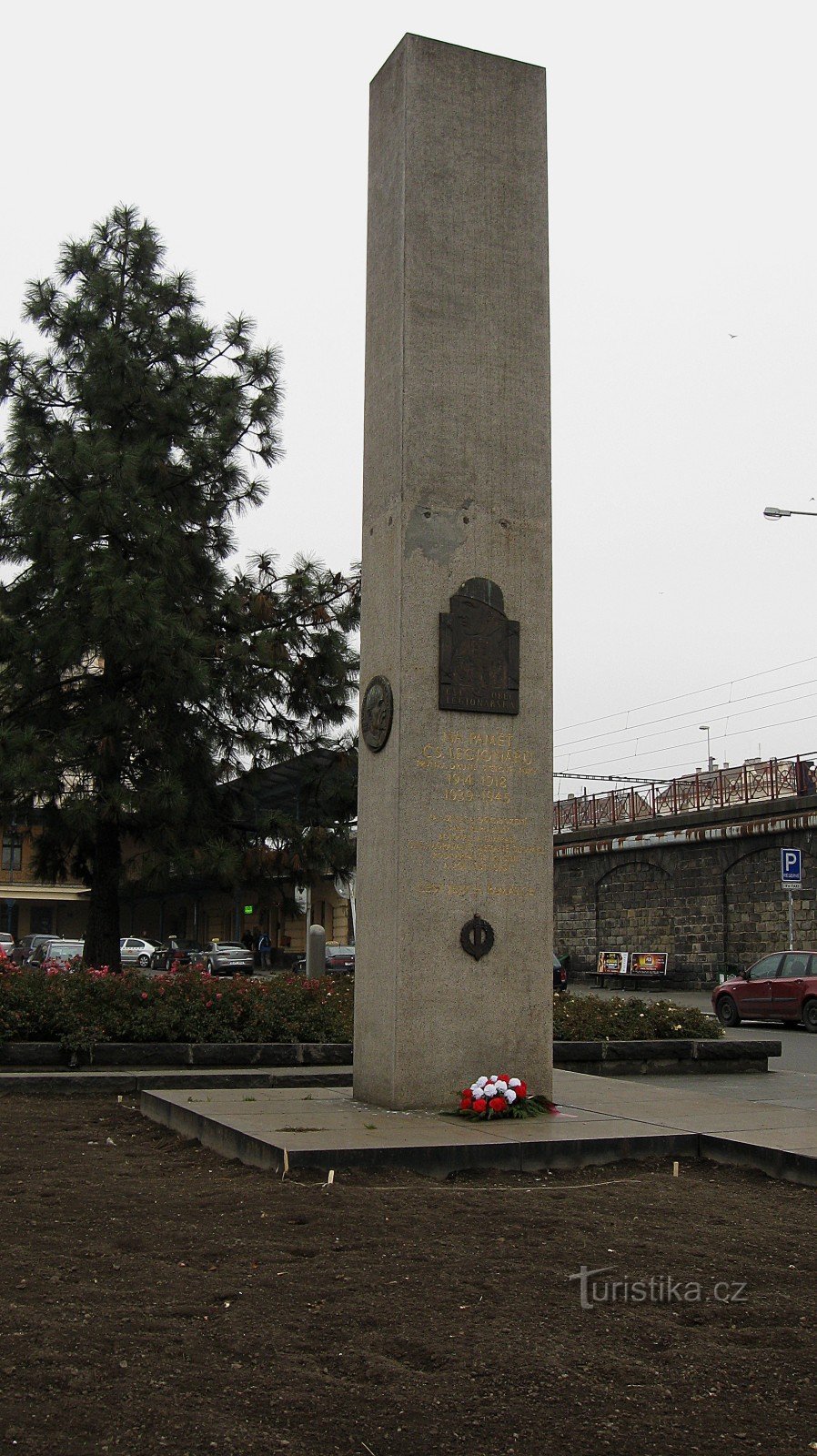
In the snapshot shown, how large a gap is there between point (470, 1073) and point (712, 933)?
2764cm

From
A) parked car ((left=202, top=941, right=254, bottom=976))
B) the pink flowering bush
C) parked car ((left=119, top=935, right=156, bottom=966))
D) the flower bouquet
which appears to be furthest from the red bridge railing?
the flower bouquet

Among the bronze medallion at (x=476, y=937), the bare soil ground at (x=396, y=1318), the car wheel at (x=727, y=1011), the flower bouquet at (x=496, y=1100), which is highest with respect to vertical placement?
the bronze medallion at (x=476, y=937)

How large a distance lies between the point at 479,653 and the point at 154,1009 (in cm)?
496

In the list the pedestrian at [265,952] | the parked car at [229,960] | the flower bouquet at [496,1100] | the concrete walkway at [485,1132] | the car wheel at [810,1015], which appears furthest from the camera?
the pedestrian at [265,952]

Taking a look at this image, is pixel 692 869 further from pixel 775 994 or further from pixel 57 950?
pixel 57 950

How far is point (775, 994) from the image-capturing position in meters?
25.1

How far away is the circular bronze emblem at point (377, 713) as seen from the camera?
368 inches

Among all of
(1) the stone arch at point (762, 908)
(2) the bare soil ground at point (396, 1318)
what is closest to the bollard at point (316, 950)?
(2) the bare soil ground at point (396, 1318)

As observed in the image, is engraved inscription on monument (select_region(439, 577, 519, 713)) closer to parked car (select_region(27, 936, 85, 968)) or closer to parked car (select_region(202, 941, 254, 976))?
parked car (select_region(27, 936, 85, 968))

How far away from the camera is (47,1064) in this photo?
454 inches

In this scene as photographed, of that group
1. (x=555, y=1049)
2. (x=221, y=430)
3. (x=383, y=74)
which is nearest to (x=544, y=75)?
(x=383, y=74)

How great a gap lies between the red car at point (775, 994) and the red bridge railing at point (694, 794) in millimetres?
8318

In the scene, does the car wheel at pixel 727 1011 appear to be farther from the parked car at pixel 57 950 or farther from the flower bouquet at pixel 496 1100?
the parked car at pixel 57 950

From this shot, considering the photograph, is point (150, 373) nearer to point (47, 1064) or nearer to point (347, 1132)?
point (47, 1064)
